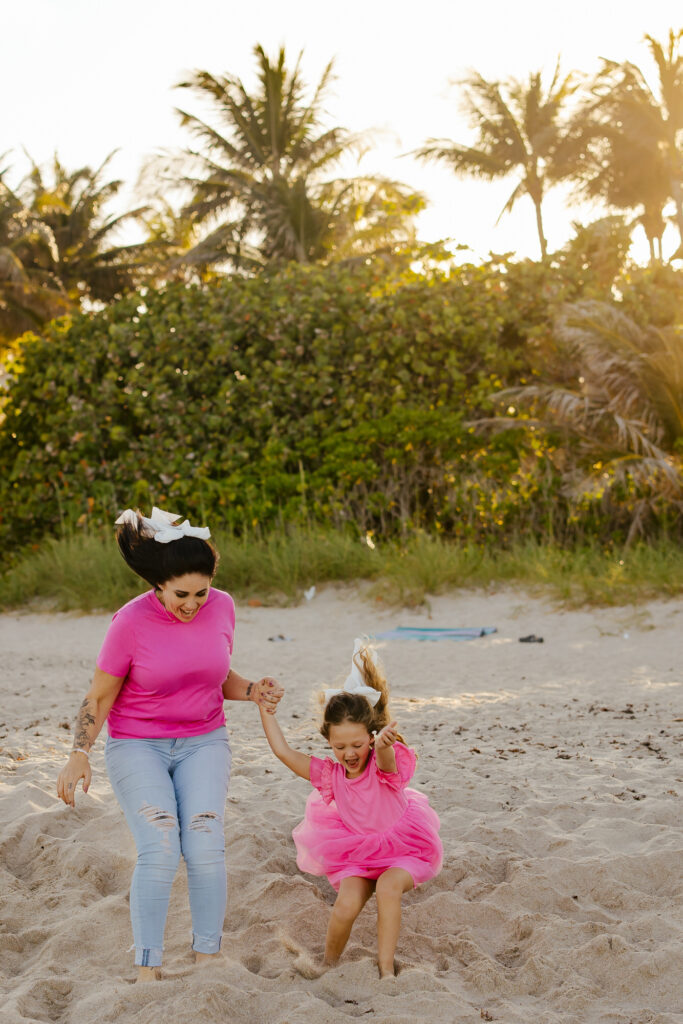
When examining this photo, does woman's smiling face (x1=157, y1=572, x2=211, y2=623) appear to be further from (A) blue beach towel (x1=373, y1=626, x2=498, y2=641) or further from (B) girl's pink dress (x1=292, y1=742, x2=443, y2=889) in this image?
(A) blue beach towel (x1=373, y1=626, x2=498, y2=641)

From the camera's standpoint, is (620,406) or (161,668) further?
(620,406)

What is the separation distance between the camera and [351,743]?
2.89 metres

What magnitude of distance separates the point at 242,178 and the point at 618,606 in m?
20.9

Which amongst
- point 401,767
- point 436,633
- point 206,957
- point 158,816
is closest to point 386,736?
point 401,767

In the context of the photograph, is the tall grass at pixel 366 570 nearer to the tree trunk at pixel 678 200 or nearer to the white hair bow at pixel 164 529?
the white hair bow at pixel 164 529

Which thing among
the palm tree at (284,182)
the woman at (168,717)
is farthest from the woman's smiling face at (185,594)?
the palm tree at (284,182)

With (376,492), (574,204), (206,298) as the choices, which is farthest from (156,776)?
(574,204)

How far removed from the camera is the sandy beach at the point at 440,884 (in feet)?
8.22

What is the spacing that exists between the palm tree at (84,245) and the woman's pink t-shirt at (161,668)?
97.3ft

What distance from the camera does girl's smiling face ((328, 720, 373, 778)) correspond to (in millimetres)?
2875

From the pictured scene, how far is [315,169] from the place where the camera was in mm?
25453

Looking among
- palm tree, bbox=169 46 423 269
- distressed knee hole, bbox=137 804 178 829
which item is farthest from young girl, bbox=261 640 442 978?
palm tree, bbox=169 46 423 269

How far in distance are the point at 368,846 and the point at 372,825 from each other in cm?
6

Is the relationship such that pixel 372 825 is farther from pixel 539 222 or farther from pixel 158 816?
pixel 539 222
